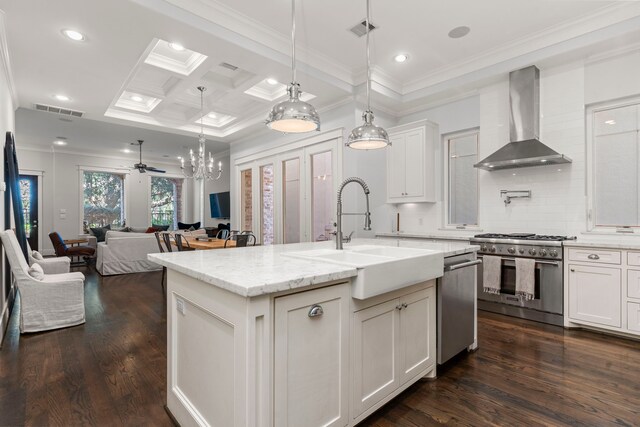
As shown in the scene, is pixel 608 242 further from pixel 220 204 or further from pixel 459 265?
pixel 220 204

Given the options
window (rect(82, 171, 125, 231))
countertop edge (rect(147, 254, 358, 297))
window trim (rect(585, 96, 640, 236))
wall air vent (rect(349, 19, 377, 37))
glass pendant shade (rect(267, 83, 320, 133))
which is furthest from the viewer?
window (rect(82, 171, 125, 231))

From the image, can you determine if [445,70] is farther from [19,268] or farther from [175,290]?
[19,268]

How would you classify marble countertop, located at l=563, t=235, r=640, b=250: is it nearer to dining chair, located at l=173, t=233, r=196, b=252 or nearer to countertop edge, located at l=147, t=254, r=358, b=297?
countertop edge, located at l=147, t=254, r=358, b=297

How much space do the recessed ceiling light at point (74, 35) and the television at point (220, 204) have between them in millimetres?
6090

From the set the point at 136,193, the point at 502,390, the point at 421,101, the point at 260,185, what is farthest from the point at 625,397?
the point at 136,193

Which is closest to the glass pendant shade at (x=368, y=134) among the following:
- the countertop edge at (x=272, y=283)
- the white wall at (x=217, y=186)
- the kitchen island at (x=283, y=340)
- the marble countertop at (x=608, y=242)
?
the kitchen island at (x=283, y=340)

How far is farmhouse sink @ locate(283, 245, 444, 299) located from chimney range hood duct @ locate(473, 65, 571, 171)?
7.52 ft

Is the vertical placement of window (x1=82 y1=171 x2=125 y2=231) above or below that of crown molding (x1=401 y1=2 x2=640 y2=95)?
below

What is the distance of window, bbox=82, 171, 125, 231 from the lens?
32.3 ft

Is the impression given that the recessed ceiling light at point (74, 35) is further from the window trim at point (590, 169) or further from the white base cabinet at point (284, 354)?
the window trim at point (590, 169)

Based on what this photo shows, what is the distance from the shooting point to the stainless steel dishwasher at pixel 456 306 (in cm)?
233

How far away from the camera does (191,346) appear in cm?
167

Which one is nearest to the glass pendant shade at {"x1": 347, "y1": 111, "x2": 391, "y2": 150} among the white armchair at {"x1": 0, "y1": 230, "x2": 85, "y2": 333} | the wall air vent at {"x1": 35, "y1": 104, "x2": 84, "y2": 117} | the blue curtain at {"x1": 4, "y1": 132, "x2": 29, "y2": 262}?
the white armchair at {"x1": 0, "y1": 230, "x2": 85, "y2": 333}

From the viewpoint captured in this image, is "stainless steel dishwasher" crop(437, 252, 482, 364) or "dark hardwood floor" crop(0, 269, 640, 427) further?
"stainless steel dishwasher" crop(437, 252, 482, 364)
